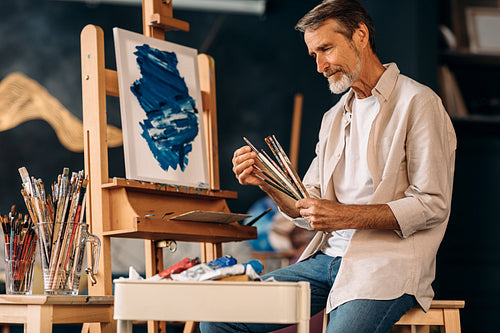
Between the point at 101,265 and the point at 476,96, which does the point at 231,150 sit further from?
the point at 101,265

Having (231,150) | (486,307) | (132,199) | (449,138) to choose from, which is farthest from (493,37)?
(132,199)

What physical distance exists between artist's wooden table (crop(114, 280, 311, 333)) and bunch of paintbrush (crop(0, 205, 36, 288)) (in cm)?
60

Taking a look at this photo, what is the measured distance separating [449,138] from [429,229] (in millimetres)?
292

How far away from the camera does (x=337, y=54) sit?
2.05 metres

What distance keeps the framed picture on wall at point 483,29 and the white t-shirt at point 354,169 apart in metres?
2.20

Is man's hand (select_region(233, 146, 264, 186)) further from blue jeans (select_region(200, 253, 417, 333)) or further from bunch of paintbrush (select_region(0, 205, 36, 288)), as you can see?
bunch of paintbrush (select_region(0, 205, 36, 288))

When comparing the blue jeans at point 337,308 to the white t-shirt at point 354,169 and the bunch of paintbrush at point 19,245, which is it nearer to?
the white t-shirt at point 354,169

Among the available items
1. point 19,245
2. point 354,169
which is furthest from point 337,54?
point 19,245

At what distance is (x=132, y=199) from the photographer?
7.32ft

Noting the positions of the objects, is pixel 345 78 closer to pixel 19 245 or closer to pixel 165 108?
pixel 165 108

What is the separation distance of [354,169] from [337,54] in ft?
1.19

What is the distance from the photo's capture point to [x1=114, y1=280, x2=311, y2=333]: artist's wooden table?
1.49 metres

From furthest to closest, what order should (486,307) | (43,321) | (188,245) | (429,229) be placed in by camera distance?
(188,245) < (486,307) < (429,229) < (43,321)

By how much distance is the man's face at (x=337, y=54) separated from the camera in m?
2.05
